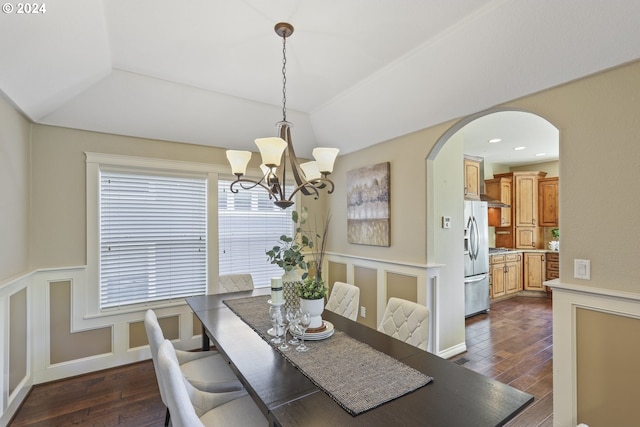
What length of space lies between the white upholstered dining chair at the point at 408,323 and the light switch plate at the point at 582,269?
0.98 m

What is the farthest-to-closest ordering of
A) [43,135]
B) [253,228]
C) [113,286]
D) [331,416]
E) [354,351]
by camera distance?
[253,228] < [113,286] < [43,135] < [354,351] < [331,416]

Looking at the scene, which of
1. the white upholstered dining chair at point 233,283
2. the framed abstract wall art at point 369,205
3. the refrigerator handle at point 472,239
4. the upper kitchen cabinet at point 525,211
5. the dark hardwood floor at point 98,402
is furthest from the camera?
the upper kitchen cabinet at point 525,211

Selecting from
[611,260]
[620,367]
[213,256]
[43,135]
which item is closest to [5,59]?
[43,135]

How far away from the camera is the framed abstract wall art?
3.39 meters

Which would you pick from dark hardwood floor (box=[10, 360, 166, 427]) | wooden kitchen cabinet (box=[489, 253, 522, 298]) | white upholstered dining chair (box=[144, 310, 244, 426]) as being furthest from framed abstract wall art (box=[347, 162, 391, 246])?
wooden kitchen cabinet (box=[489, 253, 522, 298])

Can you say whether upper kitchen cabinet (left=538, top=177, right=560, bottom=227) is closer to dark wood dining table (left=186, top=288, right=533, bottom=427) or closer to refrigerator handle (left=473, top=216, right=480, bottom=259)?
refrigerator handle (left=473, top=216, right=480, bottom=259)

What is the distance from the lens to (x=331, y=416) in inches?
44.1

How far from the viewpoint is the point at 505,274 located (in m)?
5.61

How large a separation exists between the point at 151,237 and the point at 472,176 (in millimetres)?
4602

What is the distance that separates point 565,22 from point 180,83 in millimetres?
2952

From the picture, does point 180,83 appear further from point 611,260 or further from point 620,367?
point 620,367

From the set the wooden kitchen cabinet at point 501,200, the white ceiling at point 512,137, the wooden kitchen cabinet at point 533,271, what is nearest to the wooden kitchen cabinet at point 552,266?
the wooden kitchen cabinet at point 533,271

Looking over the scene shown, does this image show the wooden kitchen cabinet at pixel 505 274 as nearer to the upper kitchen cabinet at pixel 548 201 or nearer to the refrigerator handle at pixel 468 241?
the upper kitchen cabinet at pixel 548 201

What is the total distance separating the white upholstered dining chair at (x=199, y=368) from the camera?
5.49 feet
